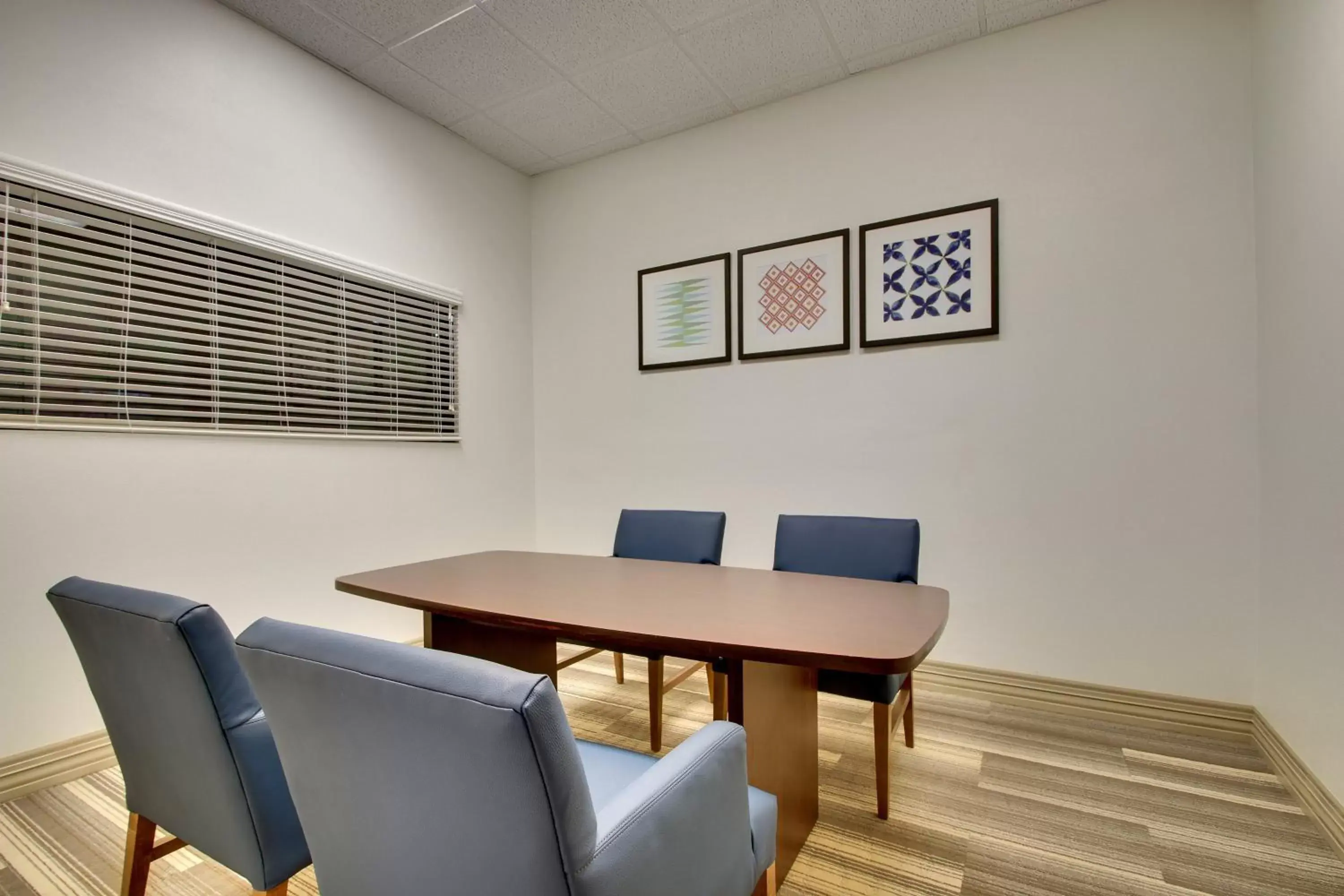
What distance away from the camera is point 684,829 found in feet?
2.87

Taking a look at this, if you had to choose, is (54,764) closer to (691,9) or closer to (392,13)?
(392,13)

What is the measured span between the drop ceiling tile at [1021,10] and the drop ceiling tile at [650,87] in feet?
4.17

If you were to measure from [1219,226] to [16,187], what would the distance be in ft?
14.2

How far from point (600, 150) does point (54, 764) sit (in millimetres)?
3771

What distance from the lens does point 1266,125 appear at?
7.36ft

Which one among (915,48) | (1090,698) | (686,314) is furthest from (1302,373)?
(686,314)

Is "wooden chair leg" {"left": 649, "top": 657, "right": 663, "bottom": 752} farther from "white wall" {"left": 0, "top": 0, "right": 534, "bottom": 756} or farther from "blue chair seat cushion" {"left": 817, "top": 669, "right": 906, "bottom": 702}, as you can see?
"white wall" {"left": 0, "top": 0, "right": 534, "bottom": 756}

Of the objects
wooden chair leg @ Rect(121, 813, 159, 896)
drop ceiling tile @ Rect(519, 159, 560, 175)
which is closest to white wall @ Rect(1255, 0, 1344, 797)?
wooden chair leg @ Rect(121, 813, 159, 896)

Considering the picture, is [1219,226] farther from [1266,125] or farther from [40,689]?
[40,689]

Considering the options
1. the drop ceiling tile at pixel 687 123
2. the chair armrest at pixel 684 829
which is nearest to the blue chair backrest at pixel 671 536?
the chair armrest at pixel 684 829

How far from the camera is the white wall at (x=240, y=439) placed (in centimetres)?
211

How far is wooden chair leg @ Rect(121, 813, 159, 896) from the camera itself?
135cm

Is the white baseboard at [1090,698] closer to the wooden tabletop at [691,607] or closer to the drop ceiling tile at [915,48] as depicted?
the wooden tabletop at [691,607]

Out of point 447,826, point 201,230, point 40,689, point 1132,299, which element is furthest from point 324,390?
point 1132,299
